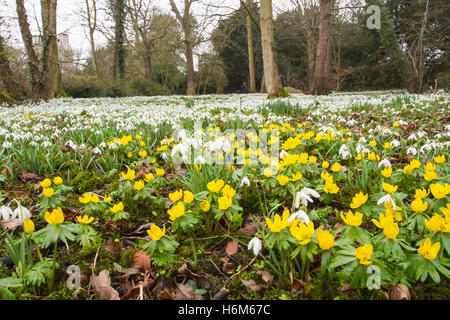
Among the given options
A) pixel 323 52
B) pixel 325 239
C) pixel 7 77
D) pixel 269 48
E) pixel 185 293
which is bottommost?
pixel 185 293

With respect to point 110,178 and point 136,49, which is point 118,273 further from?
point 136,49

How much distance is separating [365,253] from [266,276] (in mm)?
481

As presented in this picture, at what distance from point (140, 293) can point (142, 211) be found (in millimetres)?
858

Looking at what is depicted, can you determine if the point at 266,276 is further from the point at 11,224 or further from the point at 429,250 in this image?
the point at 11,224

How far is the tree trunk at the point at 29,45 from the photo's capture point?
11.2 meters

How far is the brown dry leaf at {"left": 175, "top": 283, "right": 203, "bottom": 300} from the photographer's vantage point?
1.17 metres

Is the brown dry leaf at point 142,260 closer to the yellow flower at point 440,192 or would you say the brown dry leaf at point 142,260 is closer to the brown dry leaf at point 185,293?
the brown dry leaf at point 185,293

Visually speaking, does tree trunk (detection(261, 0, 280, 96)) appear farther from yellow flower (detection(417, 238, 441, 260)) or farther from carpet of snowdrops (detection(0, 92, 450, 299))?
yellow flower (detection(417, 238, 441, 260))

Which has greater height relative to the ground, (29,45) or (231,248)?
(29,45)

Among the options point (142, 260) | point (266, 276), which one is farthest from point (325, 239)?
point (142, 260)

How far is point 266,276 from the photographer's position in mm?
1233

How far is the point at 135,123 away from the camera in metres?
4.15

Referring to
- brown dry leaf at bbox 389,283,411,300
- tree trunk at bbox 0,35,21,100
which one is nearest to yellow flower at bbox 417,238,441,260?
brown dry leaf at bbox 389,283,411,300

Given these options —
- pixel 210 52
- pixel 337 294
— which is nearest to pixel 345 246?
pixel 337 294
